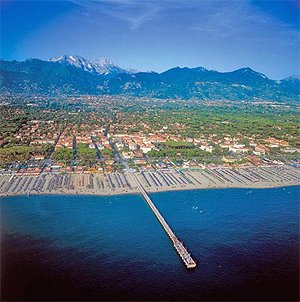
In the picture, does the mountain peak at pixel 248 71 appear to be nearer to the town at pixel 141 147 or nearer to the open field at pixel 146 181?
the town at pixel 141 147

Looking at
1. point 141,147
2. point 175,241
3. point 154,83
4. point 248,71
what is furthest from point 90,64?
point 175,241

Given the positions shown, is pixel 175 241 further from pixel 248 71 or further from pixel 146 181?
pixel 248 71

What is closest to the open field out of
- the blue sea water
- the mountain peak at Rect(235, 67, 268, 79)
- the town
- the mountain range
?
the town

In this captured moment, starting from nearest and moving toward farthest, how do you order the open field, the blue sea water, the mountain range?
the blue sea water
the open field
the mountain range

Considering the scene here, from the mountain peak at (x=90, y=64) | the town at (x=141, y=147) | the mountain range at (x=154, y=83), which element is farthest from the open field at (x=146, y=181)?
the mountain peak at (x=90, y=64)

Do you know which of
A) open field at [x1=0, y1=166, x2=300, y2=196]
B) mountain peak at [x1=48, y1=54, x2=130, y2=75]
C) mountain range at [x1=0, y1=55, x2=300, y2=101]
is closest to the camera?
open field at [x1=0, y1=166, x2=300, y2=196]

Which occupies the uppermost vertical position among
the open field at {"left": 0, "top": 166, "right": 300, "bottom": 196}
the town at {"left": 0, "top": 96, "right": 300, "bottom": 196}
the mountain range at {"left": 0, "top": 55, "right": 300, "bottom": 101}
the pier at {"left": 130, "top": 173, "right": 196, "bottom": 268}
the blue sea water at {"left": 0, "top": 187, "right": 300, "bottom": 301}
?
the mountain range at {"left": 0, "top": 55, "right": 300, "bottom": 101}

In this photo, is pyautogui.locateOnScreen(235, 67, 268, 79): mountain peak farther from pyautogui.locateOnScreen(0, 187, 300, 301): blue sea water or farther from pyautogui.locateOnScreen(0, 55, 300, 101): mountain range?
pyautogui.locateOnScreen(0, 187, 300, 301): blue sea water
